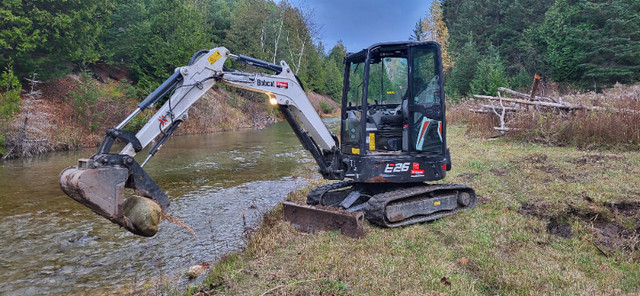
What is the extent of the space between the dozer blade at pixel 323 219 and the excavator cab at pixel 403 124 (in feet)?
2.55

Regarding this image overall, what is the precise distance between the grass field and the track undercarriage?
0.19 metres

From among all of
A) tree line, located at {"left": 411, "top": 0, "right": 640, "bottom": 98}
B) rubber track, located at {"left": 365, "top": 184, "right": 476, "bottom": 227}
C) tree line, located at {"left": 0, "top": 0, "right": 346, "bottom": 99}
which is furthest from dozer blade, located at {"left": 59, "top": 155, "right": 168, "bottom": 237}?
tree line, located at {"left": 411, "top": 0, "right": 640, "bottom": 98}

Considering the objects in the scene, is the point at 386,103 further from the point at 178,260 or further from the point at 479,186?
the point at 178,260

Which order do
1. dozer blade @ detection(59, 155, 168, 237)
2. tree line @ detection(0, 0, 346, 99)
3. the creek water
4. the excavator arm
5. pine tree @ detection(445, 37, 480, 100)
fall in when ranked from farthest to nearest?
pine tree @ detection(445, 37, 480, 100) < tree line @ detection(0, 0, 346, 99) < the creek water < the excavator arm < dozer blade @ detection(59, 155, 168, 237)

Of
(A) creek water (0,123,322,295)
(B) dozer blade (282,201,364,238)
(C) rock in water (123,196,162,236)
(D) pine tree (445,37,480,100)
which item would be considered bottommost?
(A) creek water (0,123,322,295)

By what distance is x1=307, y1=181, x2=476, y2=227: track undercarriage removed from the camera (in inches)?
205

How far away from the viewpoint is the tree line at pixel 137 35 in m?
17.5

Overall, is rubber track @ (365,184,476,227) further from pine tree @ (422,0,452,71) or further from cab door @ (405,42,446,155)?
pine tree @ (422,0,452,71)

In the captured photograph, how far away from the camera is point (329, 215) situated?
16.9ft

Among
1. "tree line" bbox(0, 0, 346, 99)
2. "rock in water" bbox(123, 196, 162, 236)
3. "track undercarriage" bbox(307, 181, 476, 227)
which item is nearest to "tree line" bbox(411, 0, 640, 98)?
"tree line" bbox(0, 0, 346, 99)

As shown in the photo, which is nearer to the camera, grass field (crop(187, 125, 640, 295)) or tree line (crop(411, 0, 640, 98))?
grass field (crop(187, 125, 640, 295))

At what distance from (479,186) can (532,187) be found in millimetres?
900

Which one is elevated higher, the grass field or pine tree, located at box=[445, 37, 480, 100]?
pine tree, located at box=[445, 37, 480, 100]

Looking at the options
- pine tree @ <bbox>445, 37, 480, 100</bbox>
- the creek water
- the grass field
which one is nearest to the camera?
the grass field
